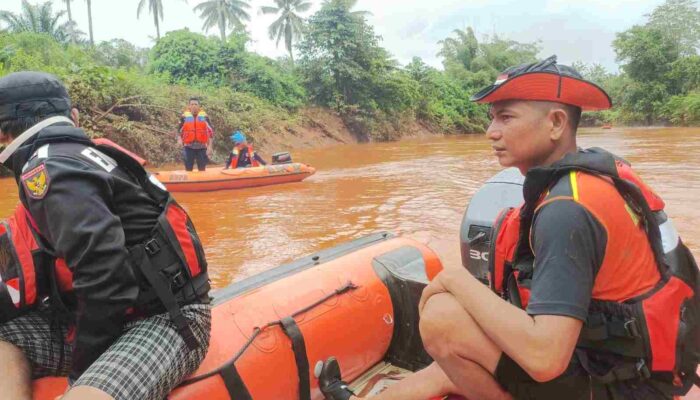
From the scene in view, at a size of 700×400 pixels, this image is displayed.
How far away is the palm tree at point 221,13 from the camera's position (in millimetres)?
35969

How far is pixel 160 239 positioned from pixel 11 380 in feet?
2.15

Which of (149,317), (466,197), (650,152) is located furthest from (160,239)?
(650,152)

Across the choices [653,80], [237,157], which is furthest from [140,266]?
[653,80]

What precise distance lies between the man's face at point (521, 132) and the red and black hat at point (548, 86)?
0.03 m

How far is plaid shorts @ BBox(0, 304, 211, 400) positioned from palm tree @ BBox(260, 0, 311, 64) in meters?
35.8

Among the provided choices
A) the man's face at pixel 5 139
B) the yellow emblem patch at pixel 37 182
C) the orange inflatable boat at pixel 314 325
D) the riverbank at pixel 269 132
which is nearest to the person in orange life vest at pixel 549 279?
the orange inflatable boat at pixel 314 325

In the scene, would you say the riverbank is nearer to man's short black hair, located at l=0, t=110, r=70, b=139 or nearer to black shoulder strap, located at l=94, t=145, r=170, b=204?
man's short black hair, located at l=0, t=110, r=70, b=139

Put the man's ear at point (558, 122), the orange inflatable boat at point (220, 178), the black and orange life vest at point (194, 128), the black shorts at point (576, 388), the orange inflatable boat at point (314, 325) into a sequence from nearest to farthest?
the black shorts at point (576, 388)
the man's ear at point (558, 122)
the orange inflatable boat at point (314, 325)
the orange inflatable boat at point (220, 178)
the black and orange life vest at point (194, 128)

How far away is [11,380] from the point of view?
169 cm

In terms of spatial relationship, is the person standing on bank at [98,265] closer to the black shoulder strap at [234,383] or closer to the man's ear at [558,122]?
the black shoulder strap at [234,383]

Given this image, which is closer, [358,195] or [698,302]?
[698,302]

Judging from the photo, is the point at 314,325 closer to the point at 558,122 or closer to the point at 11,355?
the point at 11,355

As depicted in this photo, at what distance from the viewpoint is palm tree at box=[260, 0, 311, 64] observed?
35531 mm

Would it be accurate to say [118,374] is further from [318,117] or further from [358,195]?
[318,117]
